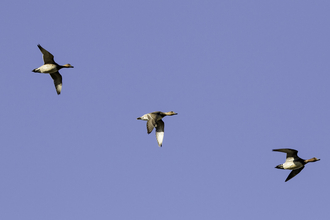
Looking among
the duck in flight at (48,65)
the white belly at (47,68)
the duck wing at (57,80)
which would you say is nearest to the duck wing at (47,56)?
the duck in flight at (48,65)

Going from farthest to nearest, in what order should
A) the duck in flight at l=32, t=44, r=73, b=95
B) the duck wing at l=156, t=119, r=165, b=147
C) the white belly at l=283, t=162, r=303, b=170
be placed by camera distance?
the duck wing at l=156, t=119, r=165, b=147
the duck in flight at l=32, t=44, r=73, b=95
the white belly at l=283, t=162, r=303, b=170

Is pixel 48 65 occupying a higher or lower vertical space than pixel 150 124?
higher

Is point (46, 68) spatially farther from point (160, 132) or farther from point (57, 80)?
Result: point (160, 132)

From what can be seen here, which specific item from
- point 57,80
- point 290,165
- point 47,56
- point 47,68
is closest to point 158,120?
point 57,80

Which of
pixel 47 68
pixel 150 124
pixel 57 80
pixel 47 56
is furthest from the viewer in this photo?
pixel 57 80

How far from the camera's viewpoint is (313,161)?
4528cm

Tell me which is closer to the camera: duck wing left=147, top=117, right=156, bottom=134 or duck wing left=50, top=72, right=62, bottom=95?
duck wing left=147, top=117, right=156, bottom=134

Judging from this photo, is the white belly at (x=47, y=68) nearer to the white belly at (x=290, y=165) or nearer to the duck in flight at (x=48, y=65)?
the duck in flight at (x=48, y=65)

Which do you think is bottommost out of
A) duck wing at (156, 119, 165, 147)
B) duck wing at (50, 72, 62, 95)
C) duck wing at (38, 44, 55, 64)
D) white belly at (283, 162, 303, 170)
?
white belly at (283, 162, 303, 170)

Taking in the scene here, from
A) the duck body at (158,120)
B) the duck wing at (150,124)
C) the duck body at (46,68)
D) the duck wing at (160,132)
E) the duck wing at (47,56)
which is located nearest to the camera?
the duck wing at (150,124)

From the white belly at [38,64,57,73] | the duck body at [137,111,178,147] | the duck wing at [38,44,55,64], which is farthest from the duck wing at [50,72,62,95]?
the duck body at [137,111,178,147]

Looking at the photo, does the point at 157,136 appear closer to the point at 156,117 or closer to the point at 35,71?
the point at 156,117

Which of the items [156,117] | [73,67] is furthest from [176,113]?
[73,67]

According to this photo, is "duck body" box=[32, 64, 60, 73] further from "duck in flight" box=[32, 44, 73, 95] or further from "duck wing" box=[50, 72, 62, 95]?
"duck wing" box=[50, 72, 62, 95]
